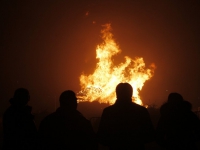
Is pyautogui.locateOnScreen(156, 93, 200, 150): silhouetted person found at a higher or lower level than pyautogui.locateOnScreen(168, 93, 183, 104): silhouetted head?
lower

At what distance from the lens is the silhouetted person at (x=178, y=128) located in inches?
183

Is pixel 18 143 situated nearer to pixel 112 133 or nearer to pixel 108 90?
pixel 112 133

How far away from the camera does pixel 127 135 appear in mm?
4270

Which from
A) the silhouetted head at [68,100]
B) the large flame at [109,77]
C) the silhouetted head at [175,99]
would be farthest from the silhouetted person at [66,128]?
the large flame at [109,77]

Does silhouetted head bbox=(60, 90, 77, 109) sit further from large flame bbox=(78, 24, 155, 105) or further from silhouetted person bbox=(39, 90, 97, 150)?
large flame bbox=(78, 24, 155, 105)

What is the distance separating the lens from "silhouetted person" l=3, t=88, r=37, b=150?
4.46 metres

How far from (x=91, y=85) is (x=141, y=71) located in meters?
10.4

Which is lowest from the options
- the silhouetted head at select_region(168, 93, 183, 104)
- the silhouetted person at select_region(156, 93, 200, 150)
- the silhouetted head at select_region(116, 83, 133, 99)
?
the silhouetted person at select_region(156, 93, 200, 150)

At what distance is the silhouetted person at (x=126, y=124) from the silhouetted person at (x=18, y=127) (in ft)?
4.50

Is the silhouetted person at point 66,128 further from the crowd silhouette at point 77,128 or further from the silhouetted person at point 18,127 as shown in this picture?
the silhouetted person at point 18,127

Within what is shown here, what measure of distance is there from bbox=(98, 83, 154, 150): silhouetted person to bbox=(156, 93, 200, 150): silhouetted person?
0.56m

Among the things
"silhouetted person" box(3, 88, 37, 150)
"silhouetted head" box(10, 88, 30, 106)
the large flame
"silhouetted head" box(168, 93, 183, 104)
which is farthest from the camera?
A: the large flame

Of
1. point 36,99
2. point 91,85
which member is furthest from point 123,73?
point 36,99

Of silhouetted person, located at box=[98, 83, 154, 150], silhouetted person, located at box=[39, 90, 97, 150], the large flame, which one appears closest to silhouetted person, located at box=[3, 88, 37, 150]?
silhouetted person, located at box=[39, 90, 97, 150]
